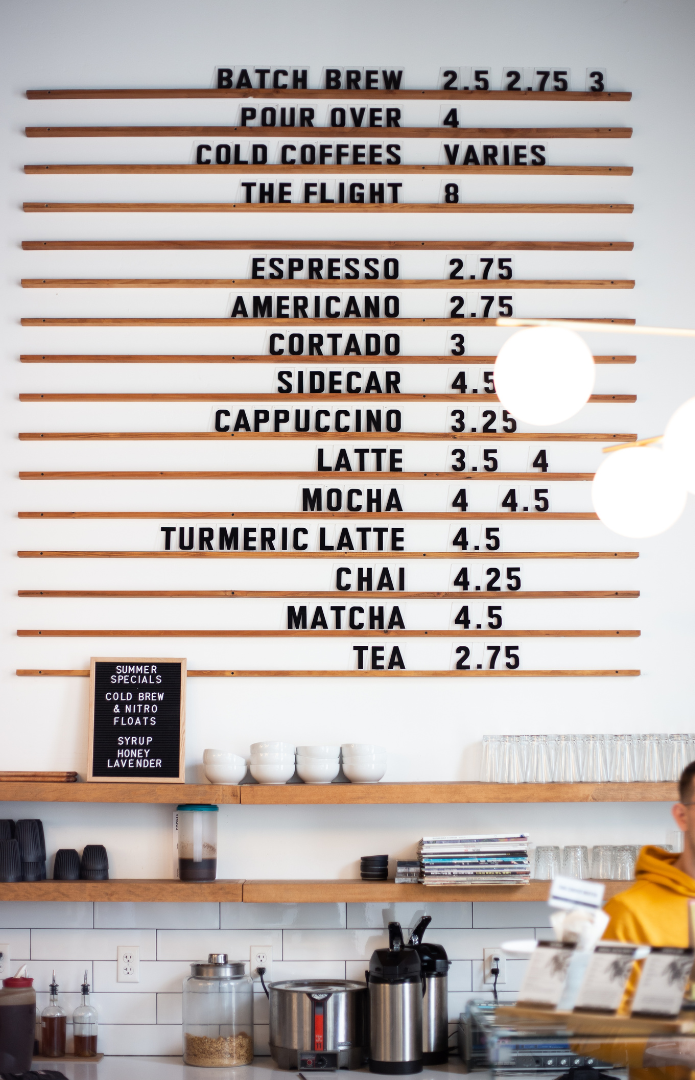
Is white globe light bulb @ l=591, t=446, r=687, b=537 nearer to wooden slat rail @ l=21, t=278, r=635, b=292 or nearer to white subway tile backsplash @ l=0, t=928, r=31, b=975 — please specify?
wooden slat rail @ l=21, t=278, r=635, b=292

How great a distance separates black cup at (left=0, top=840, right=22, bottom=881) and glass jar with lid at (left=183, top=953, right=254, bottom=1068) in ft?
2.08

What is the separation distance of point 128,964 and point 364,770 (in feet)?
3.28

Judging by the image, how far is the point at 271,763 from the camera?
131 inches

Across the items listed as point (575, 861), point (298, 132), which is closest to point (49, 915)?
point (575, 861)

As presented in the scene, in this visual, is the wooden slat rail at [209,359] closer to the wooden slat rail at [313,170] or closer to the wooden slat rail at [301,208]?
the wooden slat rail at [301,208]

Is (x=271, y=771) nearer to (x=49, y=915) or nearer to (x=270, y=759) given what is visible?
(x=270, y=759)

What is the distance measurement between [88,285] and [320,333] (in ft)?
2.75

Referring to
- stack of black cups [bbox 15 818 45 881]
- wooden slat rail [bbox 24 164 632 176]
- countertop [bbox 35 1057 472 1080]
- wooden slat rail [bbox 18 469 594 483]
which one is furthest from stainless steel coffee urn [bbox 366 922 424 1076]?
wooden slat rail [bbox 24 164 632 176]

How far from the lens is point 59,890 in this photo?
3.24 metres

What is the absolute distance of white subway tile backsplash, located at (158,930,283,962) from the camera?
11.1ft

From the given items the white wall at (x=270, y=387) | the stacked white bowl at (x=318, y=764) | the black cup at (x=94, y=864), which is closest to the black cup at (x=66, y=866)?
the black cup at (x=94, y=864)

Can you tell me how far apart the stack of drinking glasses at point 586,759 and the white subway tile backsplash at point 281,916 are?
0.68 meters

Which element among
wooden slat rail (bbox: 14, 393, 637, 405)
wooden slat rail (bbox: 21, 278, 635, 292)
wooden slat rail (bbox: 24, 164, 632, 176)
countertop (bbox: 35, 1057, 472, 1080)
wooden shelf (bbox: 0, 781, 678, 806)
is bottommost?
countertop (bbox: 35, 1057, 472, 1080)

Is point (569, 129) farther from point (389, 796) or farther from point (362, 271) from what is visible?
point (389, 796)
